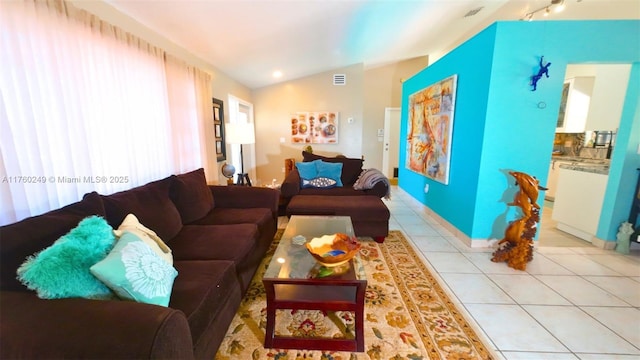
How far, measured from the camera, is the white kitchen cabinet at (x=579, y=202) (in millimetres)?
2719

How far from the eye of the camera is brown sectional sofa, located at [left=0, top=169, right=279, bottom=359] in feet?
2.69

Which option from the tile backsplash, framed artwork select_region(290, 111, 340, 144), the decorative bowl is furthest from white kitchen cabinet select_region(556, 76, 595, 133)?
the decorative bowl

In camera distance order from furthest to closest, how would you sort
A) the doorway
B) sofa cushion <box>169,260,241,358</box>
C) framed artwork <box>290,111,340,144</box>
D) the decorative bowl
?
framed artwork <box>290,111,340,144</box>, the doorway, the decorative bowl, sofa cushion <box>169,260,241,358</box>

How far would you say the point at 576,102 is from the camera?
3.97m

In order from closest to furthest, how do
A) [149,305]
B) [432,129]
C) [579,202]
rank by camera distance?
[149,305]
[579,202]
[432,129]

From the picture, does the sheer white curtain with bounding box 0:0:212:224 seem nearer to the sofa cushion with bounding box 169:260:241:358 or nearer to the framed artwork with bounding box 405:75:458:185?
the sofa cushion with bounding box 169:260:241:358

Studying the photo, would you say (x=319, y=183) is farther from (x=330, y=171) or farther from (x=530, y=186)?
(x=530, y=186)

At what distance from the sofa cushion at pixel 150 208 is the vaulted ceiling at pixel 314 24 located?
141 cm

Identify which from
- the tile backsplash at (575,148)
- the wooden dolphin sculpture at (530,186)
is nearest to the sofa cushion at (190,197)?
the wooden dolphin sculpture at (530,186)

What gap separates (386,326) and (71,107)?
240 centimetres

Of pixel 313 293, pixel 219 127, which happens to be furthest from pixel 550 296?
pixel 219 127

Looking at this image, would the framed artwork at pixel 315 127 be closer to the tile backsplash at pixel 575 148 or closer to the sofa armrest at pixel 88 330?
the tile backsplash at pixel 575 148

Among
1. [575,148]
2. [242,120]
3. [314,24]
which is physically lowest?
[575,148]

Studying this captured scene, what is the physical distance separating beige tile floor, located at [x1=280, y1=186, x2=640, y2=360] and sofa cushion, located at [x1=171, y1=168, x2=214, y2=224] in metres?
2.17
